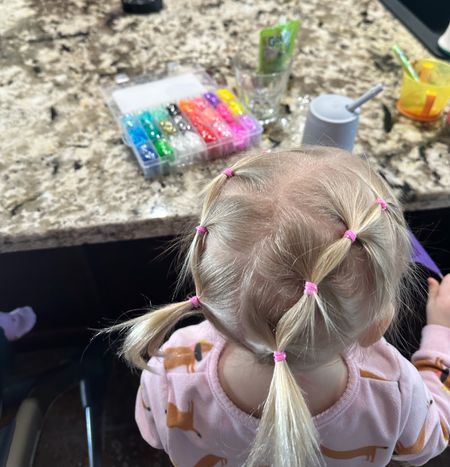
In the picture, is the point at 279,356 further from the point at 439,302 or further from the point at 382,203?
the point at 439,302

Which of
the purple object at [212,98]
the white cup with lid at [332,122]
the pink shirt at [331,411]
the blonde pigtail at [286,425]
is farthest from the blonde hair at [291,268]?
the purple object at [212,98]

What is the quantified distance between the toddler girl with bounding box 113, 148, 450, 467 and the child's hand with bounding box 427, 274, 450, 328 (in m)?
0.09

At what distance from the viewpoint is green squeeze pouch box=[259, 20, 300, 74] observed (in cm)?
98

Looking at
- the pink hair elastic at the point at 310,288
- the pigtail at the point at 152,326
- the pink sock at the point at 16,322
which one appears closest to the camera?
the pink hair elastic at the point at 310,288

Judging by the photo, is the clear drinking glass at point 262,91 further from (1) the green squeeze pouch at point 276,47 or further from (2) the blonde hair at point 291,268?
(2) the blonde hair at point 291,268

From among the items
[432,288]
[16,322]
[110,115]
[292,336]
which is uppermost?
[292,336]

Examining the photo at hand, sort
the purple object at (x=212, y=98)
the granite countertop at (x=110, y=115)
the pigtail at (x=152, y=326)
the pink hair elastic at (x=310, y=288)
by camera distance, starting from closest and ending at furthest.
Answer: the pink hair elastic at (x=310, y=288) < the pigtail at (x=152, y=326) < the granite countertop at (x=110, y=115) < the purple object at (x=212, y=98)

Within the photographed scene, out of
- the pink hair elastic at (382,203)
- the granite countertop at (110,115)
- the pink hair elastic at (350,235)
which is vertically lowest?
the granite countertop at (110,115)

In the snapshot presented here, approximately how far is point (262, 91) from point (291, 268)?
2.03 ft

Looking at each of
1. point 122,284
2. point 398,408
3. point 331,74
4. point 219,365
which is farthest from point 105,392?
point 331,74

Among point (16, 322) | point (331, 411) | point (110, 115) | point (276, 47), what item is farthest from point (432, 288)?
point (16, 322)

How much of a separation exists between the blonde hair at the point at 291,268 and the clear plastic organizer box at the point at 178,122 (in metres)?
0.31

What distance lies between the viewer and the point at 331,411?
639 millimetres

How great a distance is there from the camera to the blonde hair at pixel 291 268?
486 mm
